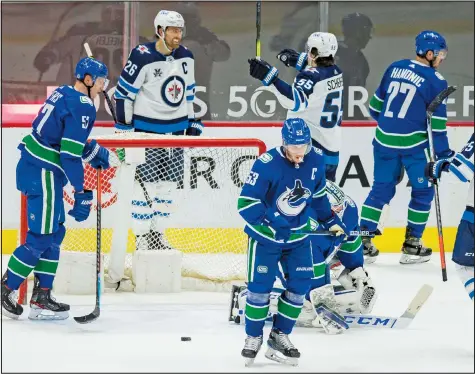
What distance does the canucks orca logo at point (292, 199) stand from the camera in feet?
18.2

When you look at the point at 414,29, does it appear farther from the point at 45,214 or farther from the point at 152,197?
the point at 45,214

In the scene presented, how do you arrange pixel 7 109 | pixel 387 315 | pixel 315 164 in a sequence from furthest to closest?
pixel 7 109, pixel 387 315, pixel 315 164

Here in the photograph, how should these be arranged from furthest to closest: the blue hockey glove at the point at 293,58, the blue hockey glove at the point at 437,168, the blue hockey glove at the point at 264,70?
the blue hockey glove at the point at 293,58
the blue hockey glove at the point at 264,70
the blue hockey glove at the point at 437,168

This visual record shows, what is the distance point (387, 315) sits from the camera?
22.0 feet

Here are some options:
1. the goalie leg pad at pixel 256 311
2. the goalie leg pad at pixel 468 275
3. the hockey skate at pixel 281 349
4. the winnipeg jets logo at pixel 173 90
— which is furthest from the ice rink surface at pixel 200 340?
the winnipeg jets logo at pixel 173 90

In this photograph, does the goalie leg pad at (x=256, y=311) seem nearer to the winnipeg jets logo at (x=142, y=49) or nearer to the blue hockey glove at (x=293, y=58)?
the winnipeg jets logo at (x=142, y=49)

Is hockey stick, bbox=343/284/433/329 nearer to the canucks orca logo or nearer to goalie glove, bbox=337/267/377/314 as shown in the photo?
goalie glove, bbox=337/267/377/314

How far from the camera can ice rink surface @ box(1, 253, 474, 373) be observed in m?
5.60

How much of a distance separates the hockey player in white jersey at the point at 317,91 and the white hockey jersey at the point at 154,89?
0.46m

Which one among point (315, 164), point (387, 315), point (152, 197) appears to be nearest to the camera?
point (315, 164)

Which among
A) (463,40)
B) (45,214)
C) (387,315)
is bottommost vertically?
(387,315)

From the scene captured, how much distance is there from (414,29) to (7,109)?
2.54 metres

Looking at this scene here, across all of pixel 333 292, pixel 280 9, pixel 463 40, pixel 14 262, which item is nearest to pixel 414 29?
pixel 463 40

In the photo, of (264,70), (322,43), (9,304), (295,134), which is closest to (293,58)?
(322,43)
